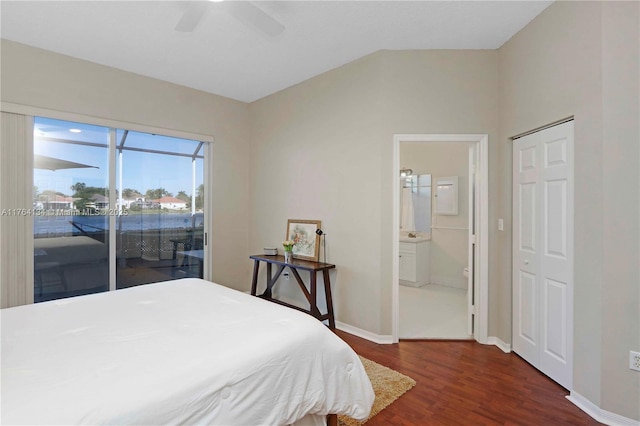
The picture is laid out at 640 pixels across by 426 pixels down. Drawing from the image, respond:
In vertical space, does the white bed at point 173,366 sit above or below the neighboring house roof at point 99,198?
below

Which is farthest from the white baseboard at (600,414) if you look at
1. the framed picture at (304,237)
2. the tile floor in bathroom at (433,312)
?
the framed picture at (304,237)

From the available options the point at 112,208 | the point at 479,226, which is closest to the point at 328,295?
the point at 479,226

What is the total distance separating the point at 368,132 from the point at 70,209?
326 centimetres

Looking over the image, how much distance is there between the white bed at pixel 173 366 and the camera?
1076 millimetres

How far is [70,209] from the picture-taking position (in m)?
3.38

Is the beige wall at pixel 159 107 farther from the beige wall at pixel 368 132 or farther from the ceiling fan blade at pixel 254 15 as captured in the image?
the ceiling fan blade at pixel 254 15

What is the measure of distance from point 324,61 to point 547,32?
2.01 meters

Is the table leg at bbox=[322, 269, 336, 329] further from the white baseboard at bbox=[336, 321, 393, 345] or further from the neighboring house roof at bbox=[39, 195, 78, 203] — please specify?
the neighboring house roof at bbox=[39, 195, 78, 203]

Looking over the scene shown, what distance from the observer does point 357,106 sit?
3.44 m

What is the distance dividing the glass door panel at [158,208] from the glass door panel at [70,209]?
170 millimetres

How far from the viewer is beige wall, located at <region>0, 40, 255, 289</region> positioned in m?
3.11

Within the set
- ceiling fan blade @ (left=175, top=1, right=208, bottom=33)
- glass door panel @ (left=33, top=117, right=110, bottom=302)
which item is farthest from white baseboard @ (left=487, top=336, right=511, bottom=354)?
glass door panel @ (left=33, top=117, right=110, bottom=302)

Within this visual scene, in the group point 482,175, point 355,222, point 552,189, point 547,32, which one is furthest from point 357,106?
point 552,189

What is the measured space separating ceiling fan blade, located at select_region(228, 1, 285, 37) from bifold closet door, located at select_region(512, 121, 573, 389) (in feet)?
7.52
